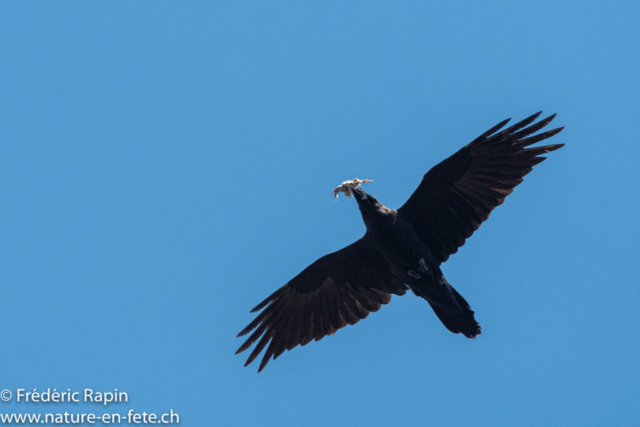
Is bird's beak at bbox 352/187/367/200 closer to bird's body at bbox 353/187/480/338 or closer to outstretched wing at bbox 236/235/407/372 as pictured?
bird's body at bbox 353/187/480/338

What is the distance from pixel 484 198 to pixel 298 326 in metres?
4.22

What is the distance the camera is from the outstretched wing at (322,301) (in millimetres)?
14383

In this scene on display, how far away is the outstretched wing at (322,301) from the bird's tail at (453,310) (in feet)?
3.53

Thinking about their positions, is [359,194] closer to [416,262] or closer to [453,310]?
[416,262]

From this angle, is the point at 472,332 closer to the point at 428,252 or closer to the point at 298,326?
the point at 428,252

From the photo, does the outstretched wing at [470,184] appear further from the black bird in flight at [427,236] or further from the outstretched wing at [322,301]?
the outstretched wing at [322,301]

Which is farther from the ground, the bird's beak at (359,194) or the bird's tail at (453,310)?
the bird's beak at (359,194)

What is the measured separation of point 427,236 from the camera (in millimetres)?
13812

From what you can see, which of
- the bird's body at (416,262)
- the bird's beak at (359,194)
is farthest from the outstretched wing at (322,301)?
the bird's beak at (359,194)

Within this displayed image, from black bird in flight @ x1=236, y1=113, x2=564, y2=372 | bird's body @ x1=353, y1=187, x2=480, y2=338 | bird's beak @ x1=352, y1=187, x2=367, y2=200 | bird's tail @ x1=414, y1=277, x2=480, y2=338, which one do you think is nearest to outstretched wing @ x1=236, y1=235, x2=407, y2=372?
black bird in flight @ x1=236, y1=113, x2=564, y2=372

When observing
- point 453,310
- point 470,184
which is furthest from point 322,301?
point 470,184

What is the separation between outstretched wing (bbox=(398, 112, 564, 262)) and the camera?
13242mm

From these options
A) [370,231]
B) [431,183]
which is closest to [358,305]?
[370,231]

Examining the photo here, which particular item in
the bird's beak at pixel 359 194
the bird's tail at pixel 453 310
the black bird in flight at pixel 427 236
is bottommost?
the bird's tail at pixel 453 310
